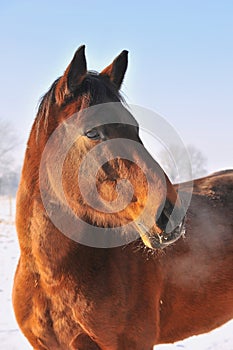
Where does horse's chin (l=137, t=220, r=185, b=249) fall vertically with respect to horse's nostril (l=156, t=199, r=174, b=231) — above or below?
below

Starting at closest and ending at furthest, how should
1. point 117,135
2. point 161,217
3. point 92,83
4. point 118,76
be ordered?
point 161,217 → point 117,135 → point 92,83 → point 118,76

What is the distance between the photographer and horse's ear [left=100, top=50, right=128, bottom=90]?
2.95m

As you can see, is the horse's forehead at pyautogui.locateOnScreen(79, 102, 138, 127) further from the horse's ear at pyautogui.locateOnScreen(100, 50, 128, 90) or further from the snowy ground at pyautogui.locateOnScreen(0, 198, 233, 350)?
the snowy ground at pyautogui.locateOnScreen(0, 198, 233, 350)

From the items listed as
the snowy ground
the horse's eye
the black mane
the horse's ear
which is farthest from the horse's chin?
the snowy ground

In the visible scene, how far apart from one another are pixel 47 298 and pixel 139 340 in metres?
0.70

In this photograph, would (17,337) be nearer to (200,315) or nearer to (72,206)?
(200,315)

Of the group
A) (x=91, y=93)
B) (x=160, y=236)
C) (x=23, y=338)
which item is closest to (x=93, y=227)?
(x=160, y=236)

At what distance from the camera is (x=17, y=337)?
546 centimetres

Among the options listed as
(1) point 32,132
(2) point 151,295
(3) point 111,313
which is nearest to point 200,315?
(2) point 151,295

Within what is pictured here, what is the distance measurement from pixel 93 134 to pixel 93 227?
70 cm

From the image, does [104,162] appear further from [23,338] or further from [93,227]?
[23,338]

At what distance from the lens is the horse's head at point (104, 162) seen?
7.67 ft

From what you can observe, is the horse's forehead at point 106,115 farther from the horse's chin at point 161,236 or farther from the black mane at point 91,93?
the horse's chin at point 161,236

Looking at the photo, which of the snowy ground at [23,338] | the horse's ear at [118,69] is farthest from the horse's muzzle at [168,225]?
the snowy ground at [23,338]
